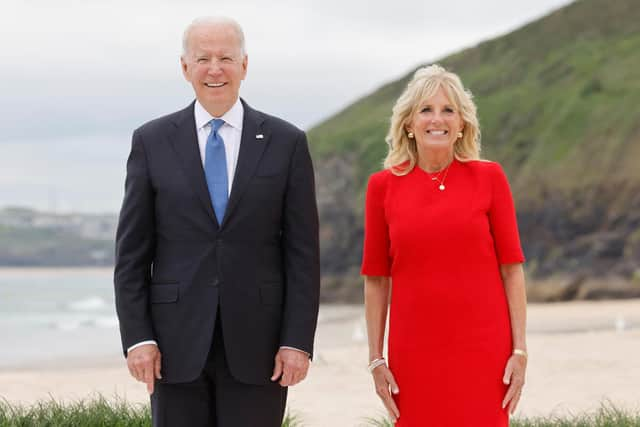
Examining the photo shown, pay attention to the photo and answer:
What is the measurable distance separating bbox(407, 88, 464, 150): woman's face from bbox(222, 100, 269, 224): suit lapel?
0.63 m

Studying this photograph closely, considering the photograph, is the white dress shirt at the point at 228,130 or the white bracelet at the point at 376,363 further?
the white bracelet at the point at 376,363

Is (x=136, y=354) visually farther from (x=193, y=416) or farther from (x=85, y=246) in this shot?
(x=85, y=246)

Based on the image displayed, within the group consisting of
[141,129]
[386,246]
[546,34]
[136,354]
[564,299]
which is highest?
[546,34]

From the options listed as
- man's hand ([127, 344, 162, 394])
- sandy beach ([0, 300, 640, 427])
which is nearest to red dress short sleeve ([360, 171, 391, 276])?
man's hand ([127, 344, 162, 394])

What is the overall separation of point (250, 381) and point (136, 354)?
1.46 feet

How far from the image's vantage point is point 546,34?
77812mm

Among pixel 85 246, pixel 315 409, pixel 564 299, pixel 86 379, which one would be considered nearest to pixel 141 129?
pixel 315 409

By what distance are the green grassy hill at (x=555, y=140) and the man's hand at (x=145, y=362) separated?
1589 inches

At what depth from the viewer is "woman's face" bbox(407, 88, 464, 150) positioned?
426cm

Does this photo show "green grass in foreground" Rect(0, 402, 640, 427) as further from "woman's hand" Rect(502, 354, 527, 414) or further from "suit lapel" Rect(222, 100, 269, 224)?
"suit lapel" Rect(222, 100, 269, 224)

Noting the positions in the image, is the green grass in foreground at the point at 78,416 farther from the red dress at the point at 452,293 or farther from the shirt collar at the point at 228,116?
the shirt collar at the point at 228,116

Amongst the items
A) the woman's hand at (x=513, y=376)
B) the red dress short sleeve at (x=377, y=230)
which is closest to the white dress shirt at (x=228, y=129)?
the red dress short sleeve at (x=377, y=230)

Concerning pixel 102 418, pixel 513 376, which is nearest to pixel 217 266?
pixel 513 376

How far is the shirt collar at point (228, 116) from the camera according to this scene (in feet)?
13.7
